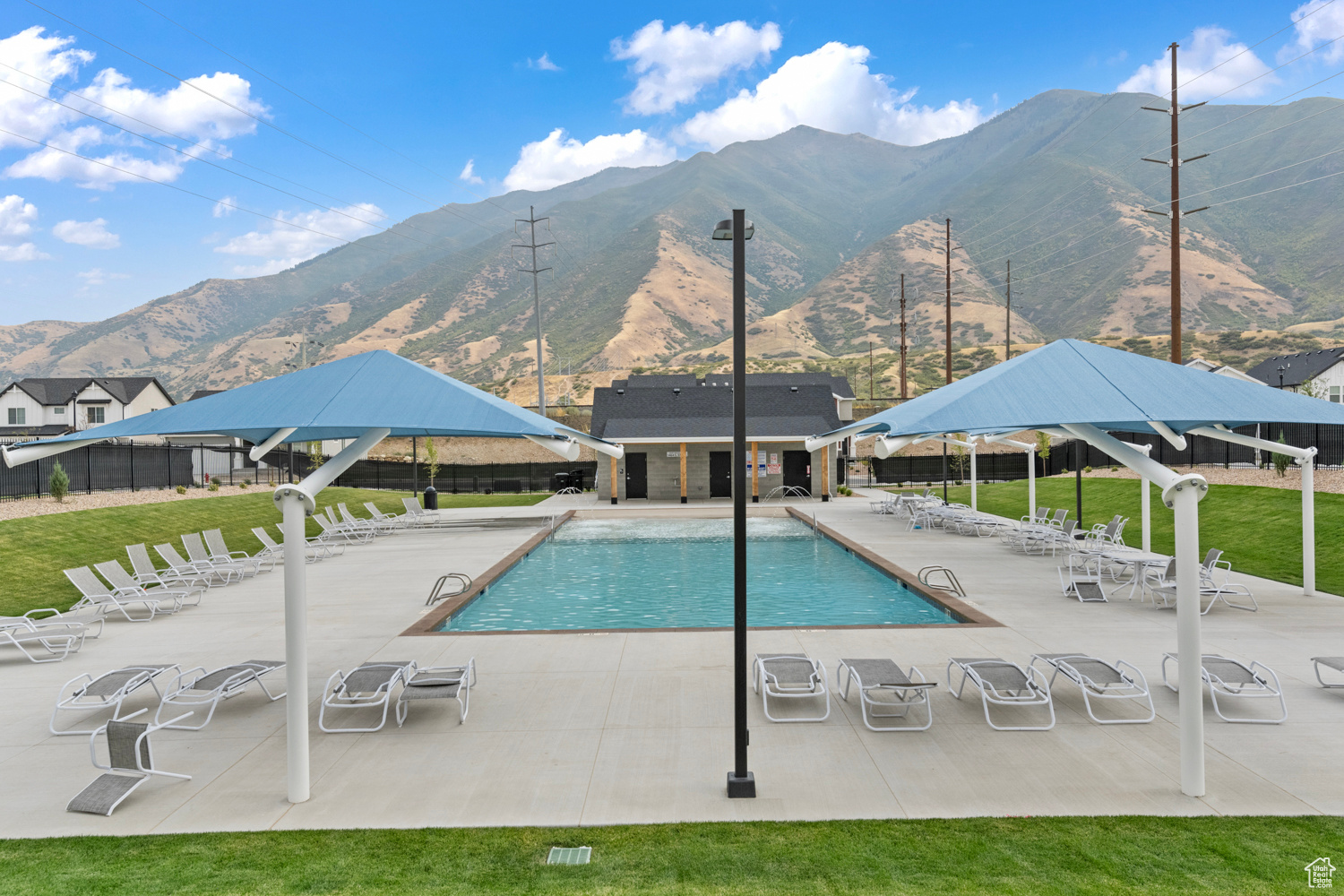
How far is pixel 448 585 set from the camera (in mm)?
13469

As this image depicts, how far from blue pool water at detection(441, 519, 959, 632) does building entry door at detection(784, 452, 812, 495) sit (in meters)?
10.3

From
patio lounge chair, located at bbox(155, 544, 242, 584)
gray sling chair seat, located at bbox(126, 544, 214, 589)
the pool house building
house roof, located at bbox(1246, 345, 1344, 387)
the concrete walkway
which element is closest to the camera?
the concrete walkway

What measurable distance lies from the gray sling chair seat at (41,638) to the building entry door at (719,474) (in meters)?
23.0

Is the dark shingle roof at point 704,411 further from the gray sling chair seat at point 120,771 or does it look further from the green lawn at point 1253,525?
the gray sling chair seat at point 120,771

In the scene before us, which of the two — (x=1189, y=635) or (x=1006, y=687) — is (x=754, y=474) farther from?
(x=1189, y=635)

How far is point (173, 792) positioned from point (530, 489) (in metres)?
34.6

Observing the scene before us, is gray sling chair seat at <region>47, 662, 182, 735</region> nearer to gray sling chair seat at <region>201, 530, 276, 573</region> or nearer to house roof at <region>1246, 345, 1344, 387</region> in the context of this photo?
gray sling chair seat at <region>201, 530, 276, 573</region>

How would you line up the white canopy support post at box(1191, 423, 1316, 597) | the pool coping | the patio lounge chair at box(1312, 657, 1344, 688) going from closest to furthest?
the patio lounge chair at box(1312, 657, 1344, 688)
the pool coping
the white canopy support post at box(1191, 423, 1316, 597)

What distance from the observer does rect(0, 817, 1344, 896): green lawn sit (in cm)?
421

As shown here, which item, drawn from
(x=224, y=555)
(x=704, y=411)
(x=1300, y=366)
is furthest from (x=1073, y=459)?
(x=224, y=555)

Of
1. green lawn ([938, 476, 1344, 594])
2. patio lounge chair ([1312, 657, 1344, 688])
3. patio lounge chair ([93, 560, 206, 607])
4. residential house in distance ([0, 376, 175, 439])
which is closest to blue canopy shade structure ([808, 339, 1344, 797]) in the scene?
patio lounge chair ([1312, 657, 1344, 688])

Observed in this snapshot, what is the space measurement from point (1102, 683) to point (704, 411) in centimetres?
2482

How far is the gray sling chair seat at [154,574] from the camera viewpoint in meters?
12.6

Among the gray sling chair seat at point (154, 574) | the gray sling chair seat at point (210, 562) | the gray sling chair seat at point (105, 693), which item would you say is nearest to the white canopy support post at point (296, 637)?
the gray sling chair seat at point (105, 693)
